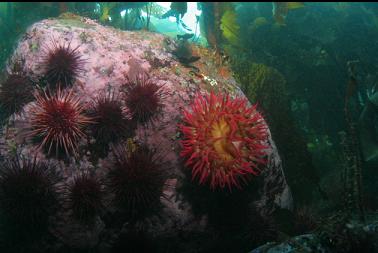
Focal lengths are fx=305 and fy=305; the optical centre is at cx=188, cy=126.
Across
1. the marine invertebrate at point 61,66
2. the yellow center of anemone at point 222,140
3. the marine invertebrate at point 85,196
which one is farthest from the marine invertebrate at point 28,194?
the yellow center of anemone at point 222,140

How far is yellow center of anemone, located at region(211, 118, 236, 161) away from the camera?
399 cm

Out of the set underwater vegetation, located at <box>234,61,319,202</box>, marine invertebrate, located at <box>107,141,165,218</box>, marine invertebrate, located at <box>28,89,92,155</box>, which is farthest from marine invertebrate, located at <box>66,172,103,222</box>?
underwater vegetation, located at <box>234,61,319,202</box>

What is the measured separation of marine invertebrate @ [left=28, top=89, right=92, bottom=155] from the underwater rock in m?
0.22

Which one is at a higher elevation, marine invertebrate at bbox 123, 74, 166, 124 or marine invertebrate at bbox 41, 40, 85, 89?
marine invertebrate at bbox 41, 40, 85, 89

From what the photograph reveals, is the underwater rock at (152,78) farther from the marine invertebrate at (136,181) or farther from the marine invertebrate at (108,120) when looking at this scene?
the marine invertebrate at (136,181)

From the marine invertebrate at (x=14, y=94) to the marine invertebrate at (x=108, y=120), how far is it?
3.73ft

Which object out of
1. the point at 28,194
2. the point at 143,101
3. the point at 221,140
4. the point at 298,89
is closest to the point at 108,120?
the point at 143,101

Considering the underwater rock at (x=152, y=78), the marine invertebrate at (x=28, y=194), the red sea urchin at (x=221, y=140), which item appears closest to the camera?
the marine invertebrate at (x=28, y=194)

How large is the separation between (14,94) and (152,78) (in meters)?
2.06

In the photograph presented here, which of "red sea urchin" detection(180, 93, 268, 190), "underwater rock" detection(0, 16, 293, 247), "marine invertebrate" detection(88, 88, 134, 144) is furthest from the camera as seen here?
"underwater rock" detection(0, 16, 293, 247)

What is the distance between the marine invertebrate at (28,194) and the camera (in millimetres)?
3688

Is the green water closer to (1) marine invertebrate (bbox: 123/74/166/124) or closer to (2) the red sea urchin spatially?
(2) the red sea urchin

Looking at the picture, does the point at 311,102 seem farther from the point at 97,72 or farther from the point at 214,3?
the point at 97,72

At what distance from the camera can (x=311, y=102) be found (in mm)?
8602
